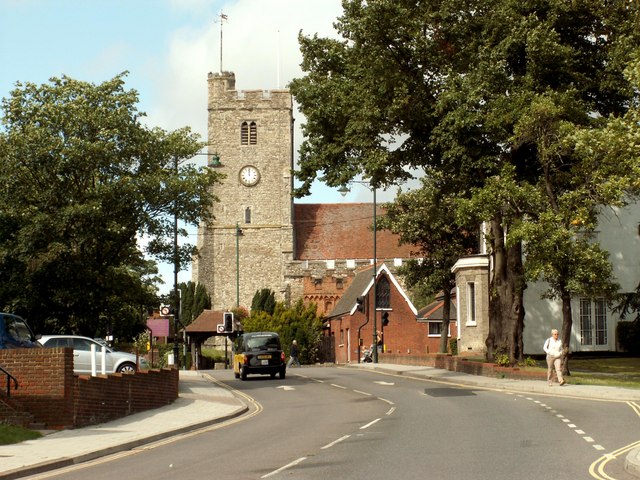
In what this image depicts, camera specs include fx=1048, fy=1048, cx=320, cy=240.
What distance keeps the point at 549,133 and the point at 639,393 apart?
9141mm

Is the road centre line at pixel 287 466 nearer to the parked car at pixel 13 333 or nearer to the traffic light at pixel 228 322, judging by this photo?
the parked car at pixel 13 333

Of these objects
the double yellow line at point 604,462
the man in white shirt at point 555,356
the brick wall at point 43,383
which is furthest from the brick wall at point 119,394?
the double yellow line at point 604,462

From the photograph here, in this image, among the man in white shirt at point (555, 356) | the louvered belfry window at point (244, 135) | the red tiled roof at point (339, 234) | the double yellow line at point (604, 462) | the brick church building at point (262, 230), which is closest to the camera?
the double yellow line at point (604, 462)

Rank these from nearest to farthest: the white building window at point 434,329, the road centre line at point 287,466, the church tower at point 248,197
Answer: the road centre line at point 287,466 → the white building window at point 434,329 → the church tower at point 248,197

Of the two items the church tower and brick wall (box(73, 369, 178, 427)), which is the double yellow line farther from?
the church tower

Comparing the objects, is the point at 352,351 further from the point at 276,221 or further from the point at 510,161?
the point at 510,161

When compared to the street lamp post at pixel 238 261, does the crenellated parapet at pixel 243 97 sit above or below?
above

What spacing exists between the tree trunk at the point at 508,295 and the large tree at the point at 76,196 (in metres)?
10.9

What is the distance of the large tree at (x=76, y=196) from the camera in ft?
113

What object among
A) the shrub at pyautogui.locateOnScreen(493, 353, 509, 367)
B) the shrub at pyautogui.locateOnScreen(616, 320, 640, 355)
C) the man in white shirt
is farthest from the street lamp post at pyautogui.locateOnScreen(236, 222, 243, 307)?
the man in white shirt

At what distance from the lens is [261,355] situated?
41.0 metres

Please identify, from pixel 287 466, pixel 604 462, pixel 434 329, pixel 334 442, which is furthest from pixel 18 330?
pixel 434 329

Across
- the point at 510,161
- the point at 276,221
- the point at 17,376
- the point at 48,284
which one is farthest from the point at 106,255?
the point at 276,221

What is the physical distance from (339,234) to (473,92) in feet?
260
